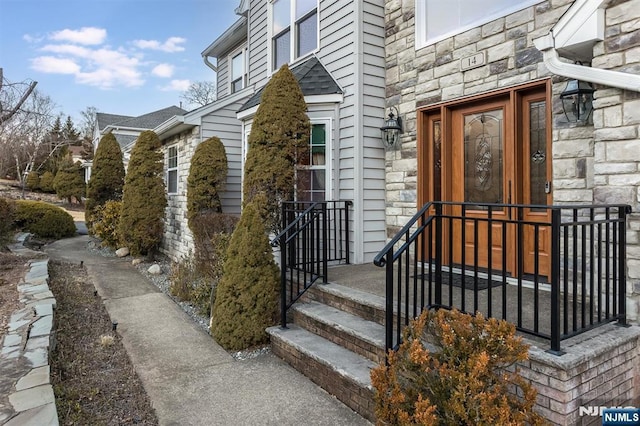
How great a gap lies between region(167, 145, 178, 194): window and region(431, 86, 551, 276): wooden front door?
6.76 meters

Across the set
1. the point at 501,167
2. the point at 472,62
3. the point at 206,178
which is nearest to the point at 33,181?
the point at 206,178

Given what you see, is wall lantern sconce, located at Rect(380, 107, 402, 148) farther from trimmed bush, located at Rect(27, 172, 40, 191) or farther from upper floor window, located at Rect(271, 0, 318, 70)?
trimmed bush, located at Rect(27, 172, 40, 191)

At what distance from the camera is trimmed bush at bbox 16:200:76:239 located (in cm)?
1254

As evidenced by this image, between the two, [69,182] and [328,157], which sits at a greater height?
[69,182]

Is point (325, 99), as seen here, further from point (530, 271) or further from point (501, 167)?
point (530, 271)

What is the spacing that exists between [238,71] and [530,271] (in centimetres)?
839

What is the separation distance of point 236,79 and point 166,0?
3.75 meters

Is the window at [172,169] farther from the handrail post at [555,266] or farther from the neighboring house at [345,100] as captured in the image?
the handrail post at [555,266]

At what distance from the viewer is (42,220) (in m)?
12.8

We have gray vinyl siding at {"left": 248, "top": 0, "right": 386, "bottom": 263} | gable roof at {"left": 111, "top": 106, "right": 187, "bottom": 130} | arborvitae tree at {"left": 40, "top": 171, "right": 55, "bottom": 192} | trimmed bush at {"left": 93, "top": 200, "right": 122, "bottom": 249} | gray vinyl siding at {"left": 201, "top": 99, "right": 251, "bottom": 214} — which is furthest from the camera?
arborvitae tree at {"left": 40, "top": 171, "right": 55, "bottom": 192}

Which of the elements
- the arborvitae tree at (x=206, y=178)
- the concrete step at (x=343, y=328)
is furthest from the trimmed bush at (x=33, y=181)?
the concrete step at (x=343, y=328)

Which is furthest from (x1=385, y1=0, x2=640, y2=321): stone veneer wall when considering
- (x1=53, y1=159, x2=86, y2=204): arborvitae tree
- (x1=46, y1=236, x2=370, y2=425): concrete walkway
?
(x1=53, y1=159, x2=86, y2=204): arborvitae tree

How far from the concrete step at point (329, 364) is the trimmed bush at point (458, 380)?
501mm

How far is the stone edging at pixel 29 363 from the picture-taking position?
2467 millimetres
